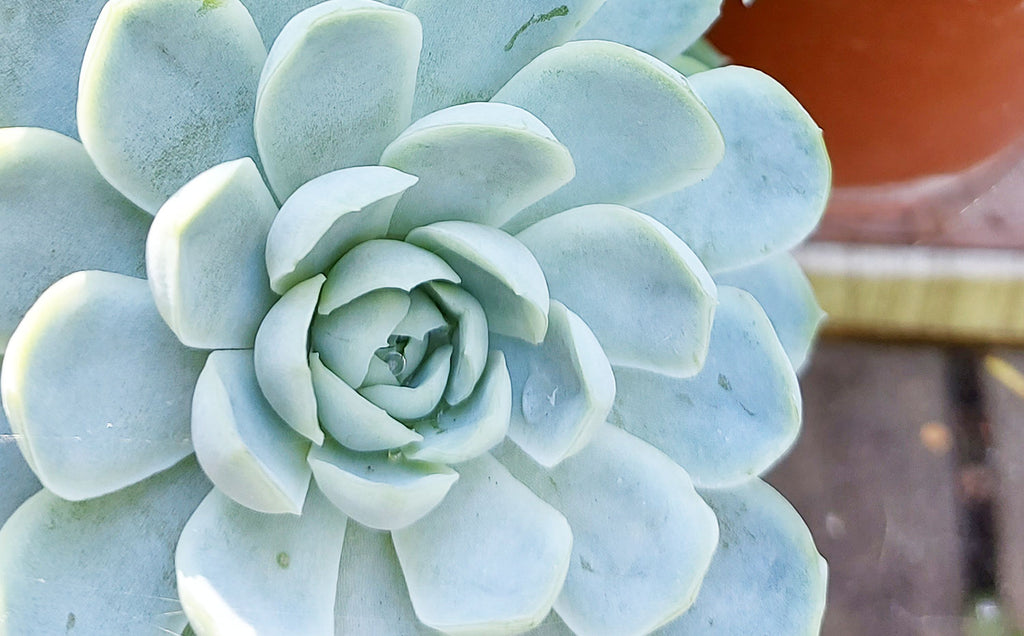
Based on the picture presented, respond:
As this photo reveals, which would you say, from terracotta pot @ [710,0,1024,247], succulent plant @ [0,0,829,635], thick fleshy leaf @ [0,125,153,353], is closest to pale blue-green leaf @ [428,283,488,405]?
succulent plant @ [0,0,829,635]

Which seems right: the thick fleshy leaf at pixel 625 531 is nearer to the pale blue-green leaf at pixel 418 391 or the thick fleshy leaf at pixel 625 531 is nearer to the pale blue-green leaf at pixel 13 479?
the pale blue-green leaf at pixel 418 391

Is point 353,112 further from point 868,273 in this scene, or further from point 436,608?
point 868,273

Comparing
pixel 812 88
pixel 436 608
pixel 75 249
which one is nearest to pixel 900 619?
pixel 812 88

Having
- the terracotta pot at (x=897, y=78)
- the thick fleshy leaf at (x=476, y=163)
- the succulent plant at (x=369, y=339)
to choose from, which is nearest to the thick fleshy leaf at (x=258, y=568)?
the succulent plant at (x=369, y=339)

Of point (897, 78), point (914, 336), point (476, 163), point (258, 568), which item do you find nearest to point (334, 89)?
point (476, 163)

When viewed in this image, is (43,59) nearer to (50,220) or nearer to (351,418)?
(50,220)

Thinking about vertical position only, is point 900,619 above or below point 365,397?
below
